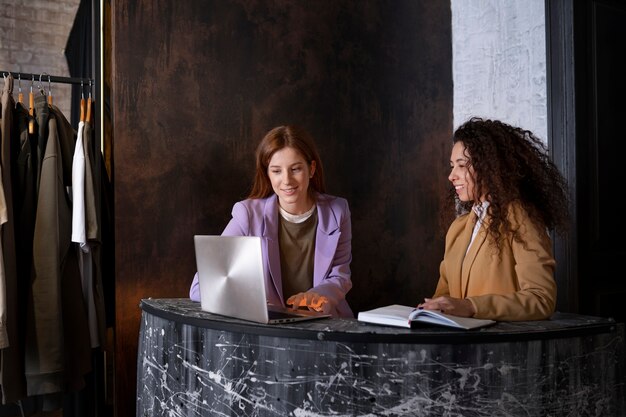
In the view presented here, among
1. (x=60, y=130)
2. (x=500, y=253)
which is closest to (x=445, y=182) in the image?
(x=500, y=253)

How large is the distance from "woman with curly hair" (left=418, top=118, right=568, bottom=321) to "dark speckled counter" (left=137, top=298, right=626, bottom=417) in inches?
5.0

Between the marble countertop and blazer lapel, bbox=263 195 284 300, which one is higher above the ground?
blazer lapel, bbox=263 195 284 300

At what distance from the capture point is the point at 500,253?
198 centimetres

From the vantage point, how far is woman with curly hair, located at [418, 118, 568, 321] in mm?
1757

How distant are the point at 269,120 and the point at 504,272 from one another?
5.41 feet

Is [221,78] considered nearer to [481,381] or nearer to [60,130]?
[60,130]

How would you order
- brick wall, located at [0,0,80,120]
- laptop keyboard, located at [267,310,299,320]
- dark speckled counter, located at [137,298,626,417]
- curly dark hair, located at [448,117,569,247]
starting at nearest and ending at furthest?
dark speckled counter, located at [137,298,626,417] → laptop keyboard, located at [267,310,299,320] → curly dark hair, located at [448,117,569,247] → brick wall, located at [0,0,80,120]

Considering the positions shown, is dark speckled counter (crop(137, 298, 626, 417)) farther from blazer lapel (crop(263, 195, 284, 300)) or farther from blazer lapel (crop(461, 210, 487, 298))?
blazer lapel (crop(263, 195, 284, 300))

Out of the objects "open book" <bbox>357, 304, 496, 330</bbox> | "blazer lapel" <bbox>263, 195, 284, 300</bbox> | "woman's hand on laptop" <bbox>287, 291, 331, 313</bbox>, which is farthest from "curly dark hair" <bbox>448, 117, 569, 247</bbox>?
"blazer lapel" <bbox>263, 195, 284, 300</bbox>

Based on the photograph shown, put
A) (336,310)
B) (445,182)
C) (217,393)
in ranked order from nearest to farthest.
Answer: (217,393) → (336,310) → (445,182)

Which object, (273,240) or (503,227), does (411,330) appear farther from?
(273,240)

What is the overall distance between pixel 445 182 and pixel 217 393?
2485mm

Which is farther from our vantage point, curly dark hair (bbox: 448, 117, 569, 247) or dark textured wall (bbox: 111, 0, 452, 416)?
dark textured wall (bbox: 111, 0, 452, 416)

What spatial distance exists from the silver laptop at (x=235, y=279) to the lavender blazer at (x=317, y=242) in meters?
0.72
